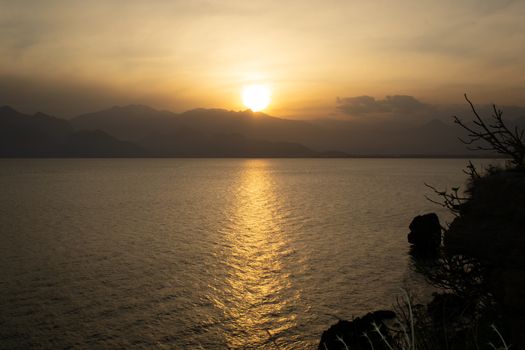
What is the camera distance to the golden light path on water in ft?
63.9

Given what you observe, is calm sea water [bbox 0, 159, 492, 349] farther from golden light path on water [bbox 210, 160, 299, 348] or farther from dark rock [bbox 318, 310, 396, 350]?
dark rock [bbox 318, 310, 396, 350]

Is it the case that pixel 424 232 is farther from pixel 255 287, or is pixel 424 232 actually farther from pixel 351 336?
pixel 351 336

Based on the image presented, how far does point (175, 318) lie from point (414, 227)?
2546cm

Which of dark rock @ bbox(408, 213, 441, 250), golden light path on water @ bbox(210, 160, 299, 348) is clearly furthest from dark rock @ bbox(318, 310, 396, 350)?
dark rock @ bbox(408, 213, 441, 250)

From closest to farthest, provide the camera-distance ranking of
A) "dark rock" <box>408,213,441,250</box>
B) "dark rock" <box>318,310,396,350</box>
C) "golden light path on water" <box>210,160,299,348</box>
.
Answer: "dark rock" <box>318,310,396,350</box> < "golden light path on water" <box>210,160,299,348</box> < "dark rock" <box>408,213,441,250</box>

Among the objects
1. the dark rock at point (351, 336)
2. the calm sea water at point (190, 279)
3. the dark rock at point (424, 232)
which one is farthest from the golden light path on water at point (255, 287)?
the dark rock at point (424, 232)

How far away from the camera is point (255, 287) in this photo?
26.3m

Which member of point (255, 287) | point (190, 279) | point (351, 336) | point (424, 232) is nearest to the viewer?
point (351, 336)

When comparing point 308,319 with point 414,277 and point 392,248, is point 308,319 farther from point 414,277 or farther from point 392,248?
point 392,248

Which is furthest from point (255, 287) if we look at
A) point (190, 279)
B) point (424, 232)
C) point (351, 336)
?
point (424, 232)

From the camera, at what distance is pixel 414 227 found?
37.6 m

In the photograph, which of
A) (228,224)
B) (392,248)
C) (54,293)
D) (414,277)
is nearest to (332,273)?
(414,277)

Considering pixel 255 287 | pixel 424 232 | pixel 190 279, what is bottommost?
pixel 255 287

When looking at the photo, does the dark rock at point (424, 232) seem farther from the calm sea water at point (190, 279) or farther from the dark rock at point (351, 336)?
the dark rock at point (351, 336)
